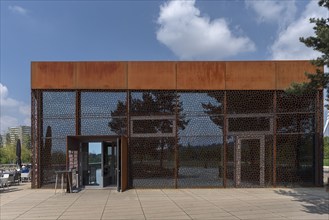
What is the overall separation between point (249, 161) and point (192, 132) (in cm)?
278

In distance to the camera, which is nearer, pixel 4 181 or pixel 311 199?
pixel 311 199

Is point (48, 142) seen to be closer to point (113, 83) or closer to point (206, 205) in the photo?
point (113, 83)

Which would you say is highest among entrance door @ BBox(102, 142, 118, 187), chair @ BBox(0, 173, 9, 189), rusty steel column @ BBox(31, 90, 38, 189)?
rusty steel column @ BBox(31, 90, 38, 189)

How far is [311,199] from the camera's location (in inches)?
530

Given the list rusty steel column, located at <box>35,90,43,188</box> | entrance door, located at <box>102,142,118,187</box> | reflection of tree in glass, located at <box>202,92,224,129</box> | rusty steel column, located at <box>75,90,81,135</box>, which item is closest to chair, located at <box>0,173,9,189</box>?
rusty steel column, located at <box>35,90,43,188</box>

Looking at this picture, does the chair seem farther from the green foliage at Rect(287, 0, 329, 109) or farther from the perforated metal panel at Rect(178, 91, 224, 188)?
the green foliage at Rect(287, 0, 329, 109)

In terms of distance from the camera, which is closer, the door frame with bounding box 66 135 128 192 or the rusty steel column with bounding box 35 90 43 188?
the door frame with bounding box 66 135 128 192

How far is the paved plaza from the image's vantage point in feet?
35.3

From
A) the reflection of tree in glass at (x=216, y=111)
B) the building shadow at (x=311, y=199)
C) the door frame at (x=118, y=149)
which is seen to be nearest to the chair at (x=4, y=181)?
the door frame at (x=118, y=149)

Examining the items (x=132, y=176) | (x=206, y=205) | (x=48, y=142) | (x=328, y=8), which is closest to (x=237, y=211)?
(x=206, y=205)

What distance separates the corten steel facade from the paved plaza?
1132 mm

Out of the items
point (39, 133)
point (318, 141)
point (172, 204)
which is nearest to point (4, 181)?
point (39, 133)

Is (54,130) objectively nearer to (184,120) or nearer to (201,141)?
(184,120)

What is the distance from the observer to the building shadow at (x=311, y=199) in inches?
447
